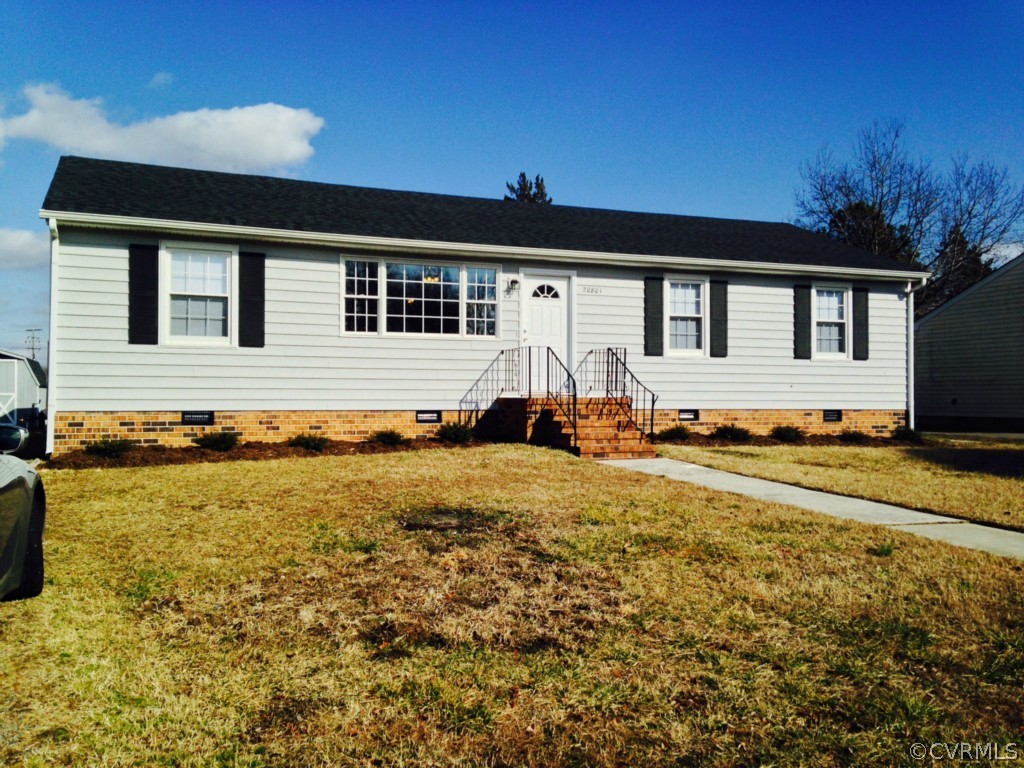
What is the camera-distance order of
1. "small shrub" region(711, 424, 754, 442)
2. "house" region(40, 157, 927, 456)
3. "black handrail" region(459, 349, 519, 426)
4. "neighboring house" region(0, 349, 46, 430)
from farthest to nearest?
"neighboring house" region(0, 349, 46, 430) < "small shrub" region(711, 424, 754, 442) < "black handrail" region(459, 349, 519, 426) < "house" region(40, 157, 927, 456)

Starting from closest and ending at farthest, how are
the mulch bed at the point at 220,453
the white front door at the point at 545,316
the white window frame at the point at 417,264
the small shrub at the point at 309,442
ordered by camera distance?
the mulch bed at the point at 220,453, the small shrub at the point at 309,442, the white window frame at the point at 417,264, the white front door at the point at 545,316

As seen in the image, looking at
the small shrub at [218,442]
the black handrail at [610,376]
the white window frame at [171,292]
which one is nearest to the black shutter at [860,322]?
the black handrail at [610,376]

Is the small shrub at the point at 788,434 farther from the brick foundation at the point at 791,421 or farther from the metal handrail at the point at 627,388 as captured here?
the metal handrail at the point at 627,388

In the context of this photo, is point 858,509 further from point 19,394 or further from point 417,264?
point 19,394

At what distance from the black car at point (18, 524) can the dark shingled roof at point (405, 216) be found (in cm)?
804

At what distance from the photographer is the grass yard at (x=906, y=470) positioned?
23.0ft

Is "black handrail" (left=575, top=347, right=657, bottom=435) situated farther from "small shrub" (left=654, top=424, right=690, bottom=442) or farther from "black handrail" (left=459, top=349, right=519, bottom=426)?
"black handrail" (left=459, top=349, right=519, bottom=426)

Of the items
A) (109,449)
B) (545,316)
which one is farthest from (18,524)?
(545,316)

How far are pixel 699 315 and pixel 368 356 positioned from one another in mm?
6595

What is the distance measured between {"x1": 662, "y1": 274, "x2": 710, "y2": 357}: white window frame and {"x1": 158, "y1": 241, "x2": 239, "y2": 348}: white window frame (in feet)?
25.7

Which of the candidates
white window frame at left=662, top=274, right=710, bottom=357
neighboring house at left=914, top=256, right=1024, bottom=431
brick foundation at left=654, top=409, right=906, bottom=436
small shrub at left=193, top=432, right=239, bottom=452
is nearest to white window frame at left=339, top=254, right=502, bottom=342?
small shrub at left=193, top=432, right=239, bottom=452

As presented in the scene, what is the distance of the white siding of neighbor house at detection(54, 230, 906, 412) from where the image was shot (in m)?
10.9

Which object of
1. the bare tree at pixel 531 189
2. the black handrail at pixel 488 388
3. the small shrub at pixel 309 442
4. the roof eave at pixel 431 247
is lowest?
the small shrub at pixel 309 442

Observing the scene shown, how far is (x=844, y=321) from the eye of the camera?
597 inches
